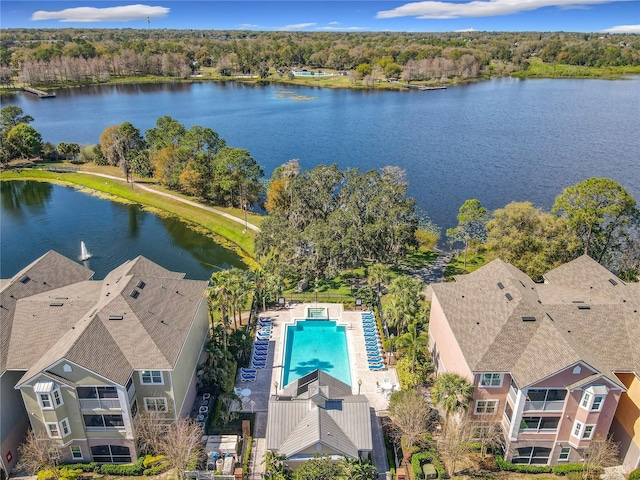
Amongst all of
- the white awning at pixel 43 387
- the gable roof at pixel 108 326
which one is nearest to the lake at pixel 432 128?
the gable roof at pixel 108 326

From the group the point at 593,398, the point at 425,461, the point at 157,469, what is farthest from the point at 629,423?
the point at 157,469

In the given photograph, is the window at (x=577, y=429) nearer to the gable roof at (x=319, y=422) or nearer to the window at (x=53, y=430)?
the gable roof at (x=319, y=422)

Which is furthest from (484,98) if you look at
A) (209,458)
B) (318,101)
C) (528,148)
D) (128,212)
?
(209,458)

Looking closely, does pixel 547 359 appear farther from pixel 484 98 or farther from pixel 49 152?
pixel 484 98

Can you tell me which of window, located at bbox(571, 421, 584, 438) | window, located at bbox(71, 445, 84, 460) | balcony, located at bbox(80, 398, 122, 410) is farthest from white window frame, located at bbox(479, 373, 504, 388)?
window, located at bbox(71, 445, 84, 460)

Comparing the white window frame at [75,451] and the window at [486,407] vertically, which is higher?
the window at [486,407]

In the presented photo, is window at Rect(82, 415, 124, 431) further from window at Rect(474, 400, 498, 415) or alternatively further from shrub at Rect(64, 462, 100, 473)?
window at Rect(474, 400, 498, 415)

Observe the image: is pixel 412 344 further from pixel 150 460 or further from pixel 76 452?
pixel 76 452
